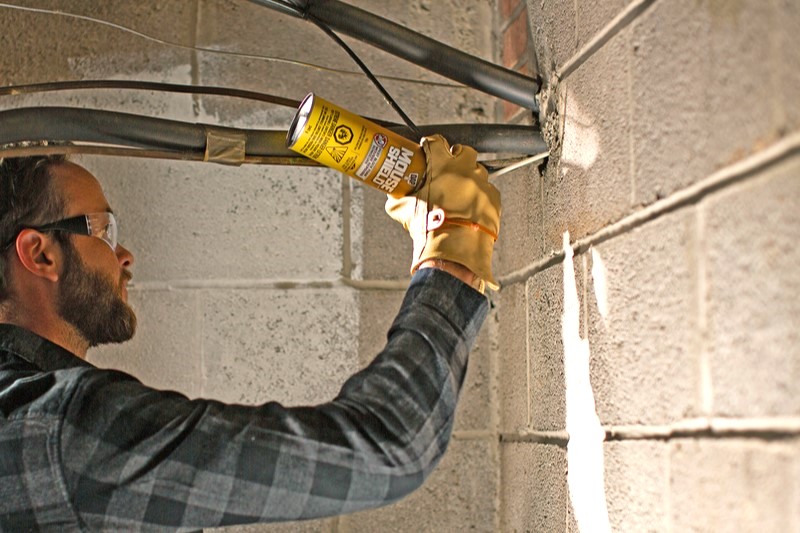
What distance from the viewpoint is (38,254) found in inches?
61.7

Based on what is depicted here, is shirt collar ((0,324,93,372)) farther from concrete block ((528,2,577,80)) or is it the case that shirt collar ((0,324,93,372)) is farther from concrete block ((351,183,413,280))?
concrete block ((528,2,577,80))

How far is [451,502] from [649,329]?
96 centimetres

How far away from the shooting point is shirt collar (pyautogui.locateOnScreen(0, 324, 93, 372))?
4.58ft

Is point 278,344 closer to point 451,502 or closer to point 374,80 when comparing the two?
point 451,502

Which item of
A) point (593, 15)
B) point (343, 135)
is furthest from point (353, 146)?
point (593, 15)

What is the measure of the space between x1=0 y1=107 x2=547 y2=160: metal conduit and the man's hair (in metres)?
0.23

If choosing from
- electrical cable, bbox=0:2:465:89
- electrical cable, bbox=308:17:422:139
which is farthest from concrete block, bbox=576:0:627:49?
electrical cable, bbox=0:2:465:89

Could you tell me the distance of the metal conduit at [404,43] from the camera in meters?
1.52

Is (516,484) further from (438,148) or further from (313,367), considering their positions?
(438,148)

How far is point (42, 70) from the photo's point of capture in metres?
2.03

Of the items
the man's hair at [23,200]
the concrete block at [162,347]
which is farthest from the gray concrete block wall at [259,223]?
the man's hair at [23,200]

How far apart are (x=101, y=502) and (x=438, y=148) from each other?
78 cm

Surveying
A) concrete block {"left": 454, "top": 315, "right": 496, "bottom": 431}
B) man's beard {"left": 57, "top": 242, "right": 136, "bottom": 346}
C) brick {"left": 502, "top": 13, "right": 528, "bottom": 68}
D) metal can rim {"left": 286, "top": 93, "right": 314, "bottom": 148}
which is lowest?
concrete block {"left": 454, "top": 315, "right": 496, "bottom": 431}

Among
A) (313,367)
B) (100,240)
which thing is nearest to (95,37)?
(100,240)
